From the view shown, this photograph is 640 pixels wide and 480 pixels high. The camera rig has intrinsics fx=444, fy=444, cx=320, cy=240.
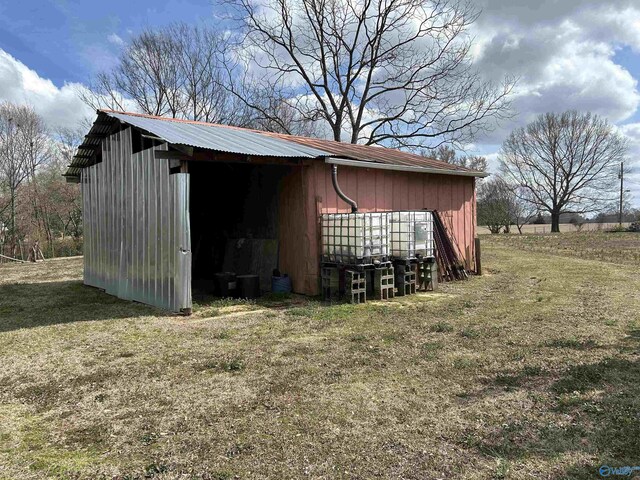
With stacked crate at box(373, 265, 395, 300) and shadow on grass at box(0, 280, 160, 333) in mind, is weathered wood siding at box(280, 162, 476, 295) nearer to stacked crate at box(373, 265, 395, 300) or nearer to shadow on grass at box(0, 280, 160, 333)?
stacked crate at box(373, 265, 395, 300)

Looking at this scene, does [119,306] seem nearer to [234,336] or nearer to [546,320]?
[234,336]

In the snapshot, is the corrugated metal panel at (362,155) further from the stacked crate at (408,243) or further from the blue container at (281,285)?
the blue container at (281,285)

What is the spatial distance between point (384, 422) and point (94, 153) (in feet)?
31.0

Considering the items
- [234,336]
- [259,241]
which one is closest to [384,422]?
[234,336]

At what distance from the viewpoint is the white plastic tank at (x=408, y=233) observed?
837cm

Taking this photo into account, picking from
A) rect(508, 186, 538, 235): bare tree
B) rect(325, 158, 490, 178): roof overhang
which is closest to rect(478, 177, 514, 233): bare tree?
rect(508, 186, 538, 235): bare tree

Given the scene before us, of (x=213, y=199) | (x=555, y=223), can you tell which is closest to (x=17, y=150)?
(x=213, y=199)

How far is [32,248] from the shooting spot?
18.3m

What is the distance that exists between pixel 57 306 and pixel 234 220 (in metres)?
4.19

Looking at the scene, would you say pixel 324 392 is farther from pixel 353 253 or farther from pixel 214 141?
pixel 214 141

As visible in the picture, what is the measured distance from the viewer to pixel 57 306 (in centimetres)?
792

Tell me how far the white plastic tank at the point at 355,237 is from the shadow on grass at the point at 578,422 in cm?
397

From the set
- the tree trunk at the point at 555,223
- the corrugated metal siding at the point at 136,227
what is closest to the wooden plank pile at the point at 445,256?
the corrugated metal siding at the point at 136,227

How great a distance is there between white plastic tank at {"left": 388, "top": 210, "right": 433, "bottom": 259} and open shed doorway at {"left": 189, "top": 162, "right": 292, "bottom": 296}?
2359 millimetres
